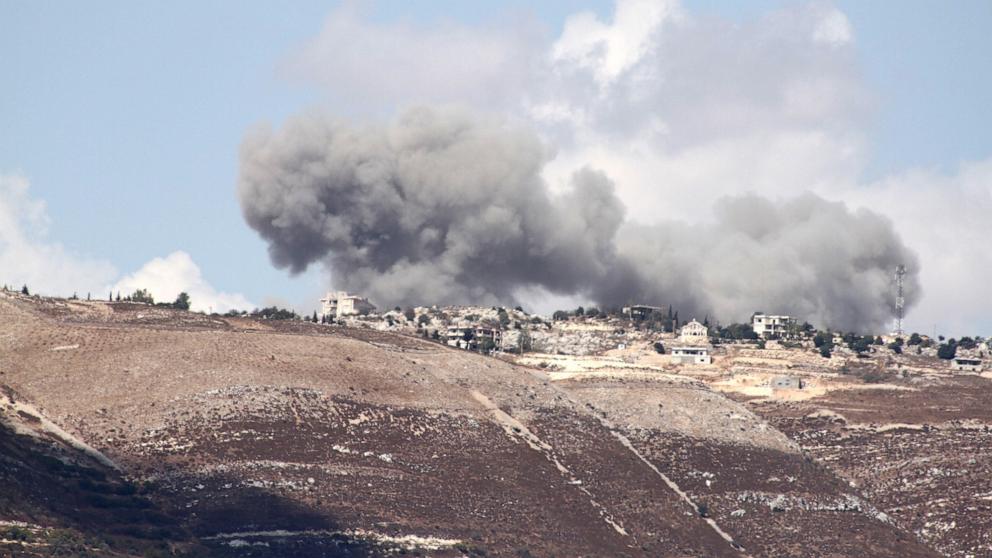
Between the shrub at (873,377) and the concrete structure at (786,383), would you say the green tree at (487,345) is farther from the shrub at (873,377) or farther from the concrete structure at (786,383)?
the shrub at (873,377)

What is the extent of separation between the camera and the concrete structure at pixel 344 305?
610ft

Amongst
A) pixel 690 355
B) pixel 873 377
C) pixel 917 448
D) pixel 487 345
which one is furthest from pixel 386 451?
pixel 690 355

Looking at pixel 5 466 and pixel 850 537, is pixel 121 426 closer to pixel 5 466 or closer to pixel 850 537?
pixel 5 466

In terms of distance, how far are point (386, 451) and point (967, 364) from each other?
81.9 m

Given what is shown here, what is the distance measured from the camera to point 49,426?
100m

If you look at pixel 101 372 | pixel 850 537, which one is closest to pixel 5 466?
pixel 101 372

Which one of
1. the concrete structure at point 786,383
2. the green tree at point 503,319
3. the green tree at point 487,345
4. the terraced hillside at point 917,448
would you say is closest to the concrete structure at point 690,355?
the concrete structure at point 786,383

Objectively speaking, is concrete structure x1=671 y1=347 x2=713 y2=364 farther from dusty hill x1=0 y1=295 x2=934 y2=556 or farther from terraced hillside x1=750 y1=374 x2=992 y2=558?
dusty hill x1=0 y1=295 x2=934 y2=556

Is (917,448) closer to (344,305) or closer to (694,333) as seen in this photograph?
(694,333)

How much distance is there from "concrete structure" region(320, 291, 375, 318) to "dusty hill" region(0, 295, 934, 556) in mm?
50431

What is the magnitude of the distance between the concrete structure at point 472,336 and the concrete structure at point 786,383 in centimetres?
2938

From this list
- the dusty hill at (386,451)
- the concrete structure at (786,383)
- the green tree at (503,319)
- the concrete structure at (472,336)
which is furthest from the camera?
the green tree at (503,319)

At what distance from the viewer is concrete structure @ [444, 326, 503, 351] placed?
170m

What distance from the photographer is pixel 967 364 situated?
168625 mm
